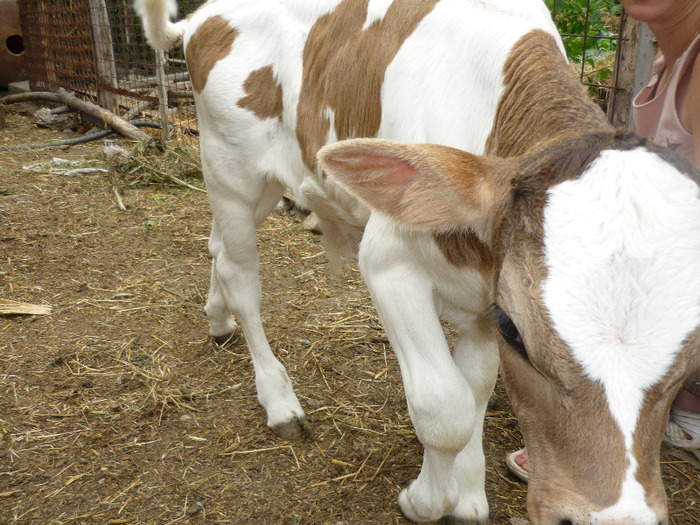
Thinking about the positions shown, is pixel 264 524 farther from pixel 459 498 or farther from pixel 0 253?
pixel 0 253

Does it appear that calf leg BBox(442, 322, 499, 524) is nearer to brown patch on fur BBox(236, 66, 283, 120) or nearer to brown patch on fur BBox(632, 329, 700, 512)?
brown patch on fur BBox(632, 329, 700, 512)

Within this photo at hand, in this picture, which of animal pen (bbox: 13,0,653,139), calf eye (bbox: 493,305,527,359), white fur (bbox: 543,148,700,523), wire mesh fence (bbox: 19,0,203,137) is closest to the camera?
white fur (bbox: 543,148,700,523)

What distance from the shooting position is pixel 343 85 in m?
2.63

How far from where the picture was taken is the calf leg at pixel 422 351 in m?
2.11

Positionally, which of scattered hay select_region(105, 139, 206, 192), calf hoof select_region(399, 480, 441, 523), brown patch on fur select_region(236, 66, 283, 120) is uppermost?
brown patch on fur select_region(236, 66, 283, 120)

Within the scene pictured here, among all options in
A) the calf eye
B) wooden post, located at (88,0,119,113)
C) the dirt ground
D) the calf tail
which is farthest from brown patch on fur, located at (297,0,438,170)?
wooden post, located at (88,0,119,113)

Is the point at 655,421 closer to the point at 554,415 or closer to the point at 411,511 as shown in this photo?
the point at 554,415

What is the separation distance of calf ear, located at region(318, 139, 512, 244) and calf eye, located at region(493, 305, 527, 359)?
265 mm

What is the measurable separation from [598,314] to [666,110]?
1.37 meters

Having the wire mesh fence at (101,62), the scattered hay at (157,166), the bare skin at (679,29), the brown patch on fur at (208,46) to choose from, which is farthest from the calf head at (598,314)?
the wire mesh fence at (101,62)

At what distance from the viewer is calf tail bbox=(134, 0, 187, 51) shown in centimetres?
387

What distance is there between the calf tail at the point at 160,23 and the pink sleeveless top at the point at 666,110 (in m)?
2.58

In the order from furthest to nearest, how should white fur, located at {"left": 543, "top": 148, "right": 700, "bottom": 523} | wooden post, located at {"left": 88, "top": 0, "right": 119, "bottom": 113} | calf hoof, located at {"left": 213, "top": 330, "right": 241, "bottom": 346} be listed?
wooden post, located at {"left": 88, "top": 0, "right": 119, "bottom": 113}, calf hoof, located at {"left": 213, "top": 330, "right": 241, "bottom": 346}, white fur, located at {"left": 543, "top": 148, "right": 700, "bottom": 523}

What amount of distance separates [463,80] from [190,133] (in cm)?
608
